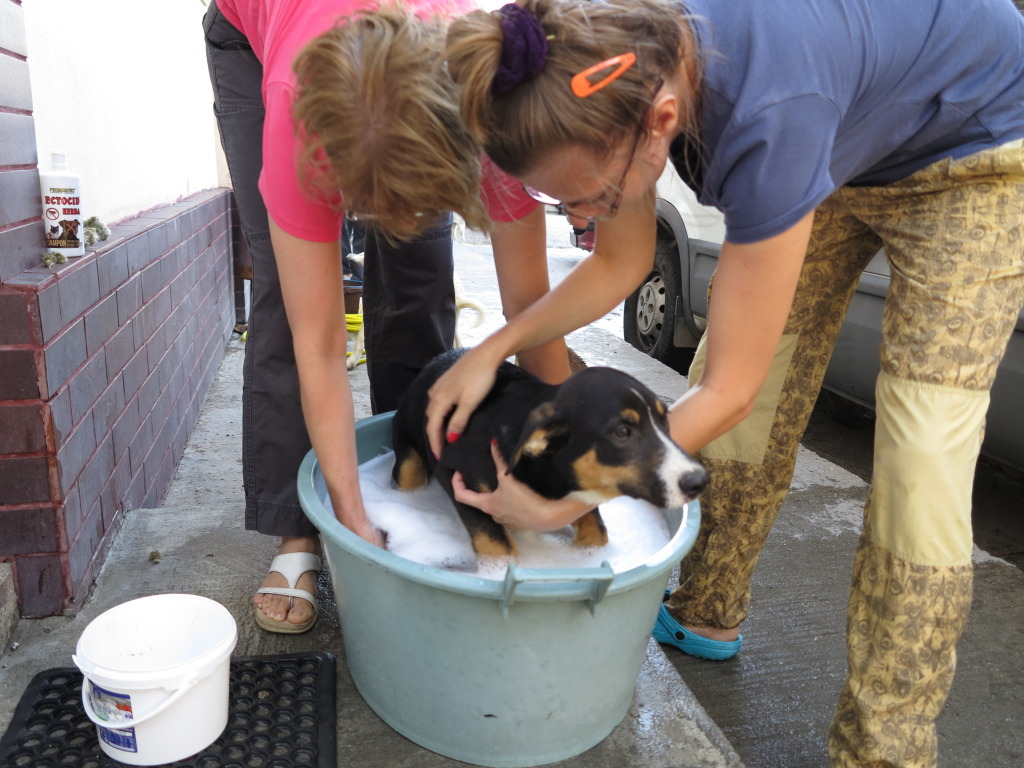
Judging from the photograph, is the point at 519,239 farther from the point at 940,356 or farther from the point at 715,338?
the point at 940,356

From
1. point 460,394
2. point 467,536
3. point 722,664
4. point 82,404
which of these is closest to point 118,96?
A: point 82,404

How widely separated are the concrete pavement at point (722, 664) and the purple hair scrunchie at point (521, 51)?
1328 mm

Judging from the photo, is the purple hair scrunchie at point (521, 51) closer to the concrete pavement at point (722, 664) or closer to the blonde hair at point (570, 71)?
the blonde hair at point (570, 71)

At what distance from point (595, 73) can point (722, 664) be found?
1.78 metres

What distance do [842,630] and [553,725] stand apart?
1.24 metres

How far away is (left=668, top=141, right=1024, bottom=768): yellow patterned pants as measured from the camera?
159 cm

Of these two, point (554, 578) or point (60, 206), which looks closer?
point (554, 578)

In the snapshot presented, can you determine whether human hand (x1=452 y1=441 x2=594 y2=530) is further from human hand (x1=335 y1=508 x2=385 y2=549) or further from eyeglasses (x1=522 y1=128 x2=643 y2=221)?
eyeglasses (x1=522 y1=128 x2=643 y2=221)

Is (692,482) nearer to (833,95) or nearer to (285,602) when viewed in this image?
(833,95)

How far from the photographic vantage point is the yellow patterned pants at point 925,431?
159 centimetres

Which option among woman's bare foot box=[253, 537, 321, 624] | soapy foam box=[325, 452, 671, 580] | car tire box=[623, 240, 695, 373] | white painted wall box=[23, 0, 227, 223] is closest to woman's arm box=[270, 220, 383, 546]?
soapy foam box=[325, 452, 671, 580]

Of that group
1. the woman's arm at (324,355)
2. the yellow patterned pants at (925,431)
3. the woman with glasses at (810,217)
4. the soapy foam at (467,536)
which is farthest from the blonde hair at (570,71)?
the soapy foam at (467,536)

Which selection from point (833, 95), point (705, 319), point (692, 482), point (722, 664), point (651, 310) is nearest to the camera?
point (833, 95)

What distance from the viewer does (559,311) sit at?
6.33ft
